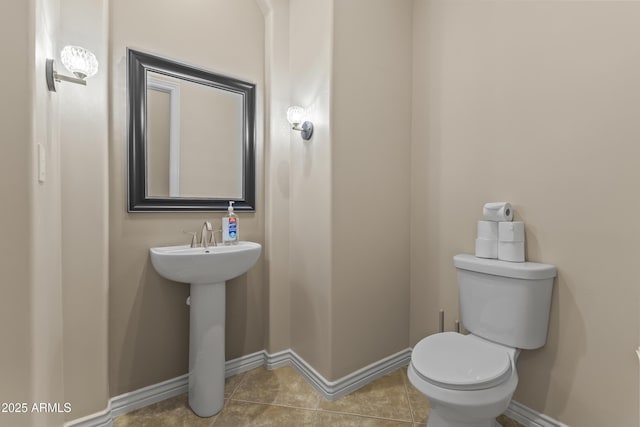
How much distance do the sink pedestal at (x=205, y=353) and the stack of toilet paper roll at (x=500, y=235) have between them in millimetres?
1402

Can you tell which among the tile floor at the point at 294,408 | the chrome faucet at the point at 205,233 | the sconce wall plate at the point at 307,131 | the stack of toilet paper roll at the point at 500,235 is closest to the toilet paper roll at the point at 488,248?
the stack of toilet paper roll at the point at 500,235

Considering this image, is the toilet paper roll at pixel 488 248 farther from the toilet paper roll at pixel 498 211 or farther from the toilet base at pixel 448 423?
the toilet base at pixel 448 423

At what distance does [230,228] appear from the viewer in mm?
1656

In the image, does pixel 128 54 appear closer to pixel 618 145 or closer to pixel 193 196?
pixel 193 196

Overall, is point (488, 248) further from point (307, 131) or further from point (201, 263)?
point (201, 263)

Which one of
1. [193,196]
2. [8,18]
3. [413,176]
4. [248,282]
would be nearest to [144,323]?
[248,282]

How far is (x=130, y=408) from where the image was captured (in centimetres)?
146

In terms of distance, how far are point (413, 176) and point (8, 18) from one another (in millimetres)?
1893

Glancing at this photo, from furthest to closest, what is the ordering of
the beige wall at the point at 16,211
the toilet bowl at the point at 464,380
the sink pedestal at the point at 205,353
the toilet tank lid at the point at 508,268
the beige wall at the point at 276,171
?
1. the beige wall at the point at 276,171
2. the sink pedestal at the point at 205,353
3. the toilet tank lid at the point at 508,268
4. the toilet bowl at the point at 464,380
5. the beige wall at the point at 16,211

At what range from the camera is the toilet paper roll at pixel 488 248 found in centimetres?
141

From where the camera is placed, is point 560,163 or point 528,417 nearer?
point 560,163

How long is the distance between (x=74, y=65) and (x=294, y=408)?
1841mm

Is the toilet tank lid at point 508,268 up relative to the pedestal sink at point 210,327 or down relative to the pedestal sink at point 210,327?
up

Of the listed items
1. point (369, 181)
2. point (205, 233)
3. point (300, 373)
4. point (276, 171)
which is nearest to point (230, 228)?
point (205, 233)
